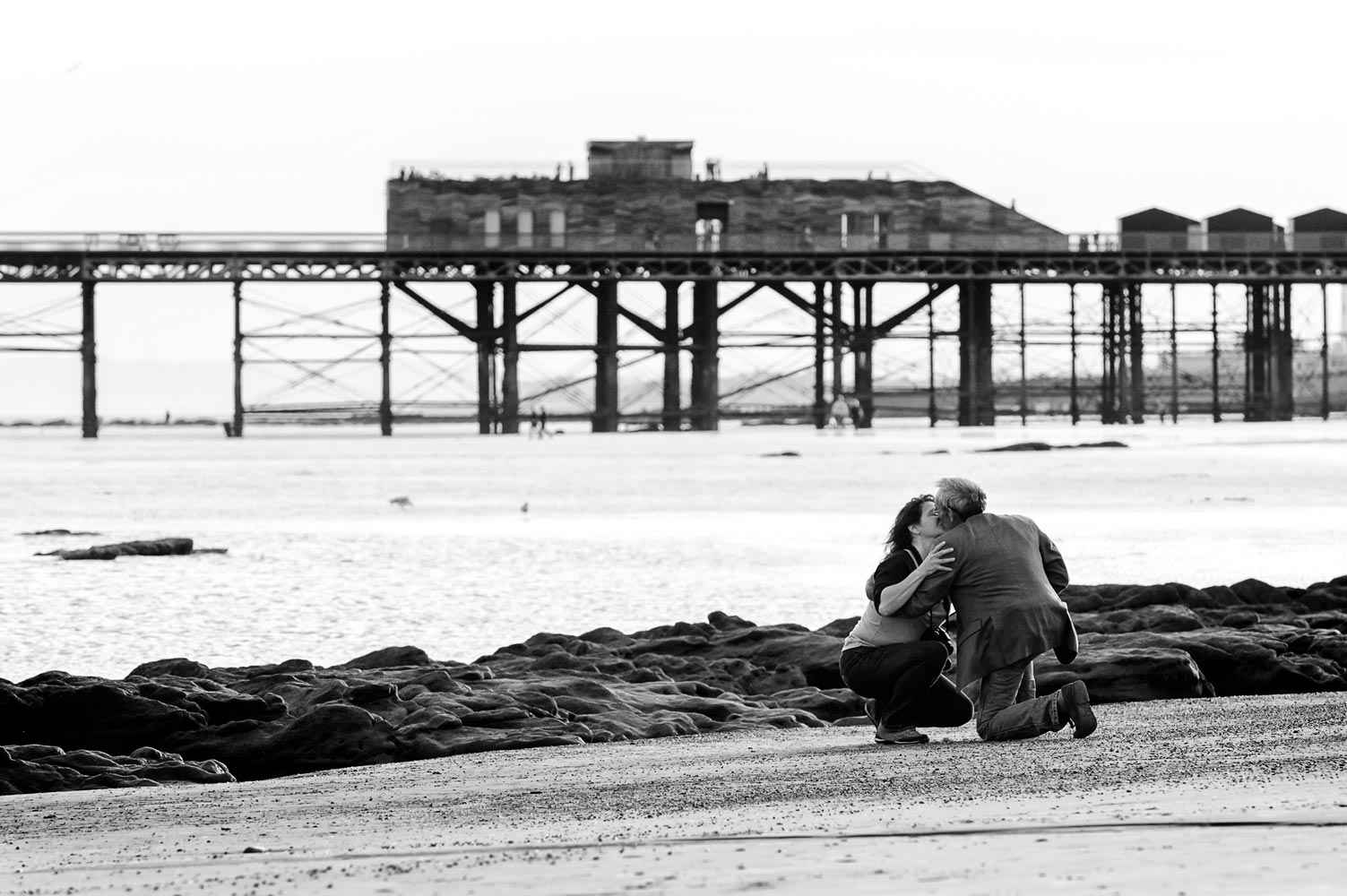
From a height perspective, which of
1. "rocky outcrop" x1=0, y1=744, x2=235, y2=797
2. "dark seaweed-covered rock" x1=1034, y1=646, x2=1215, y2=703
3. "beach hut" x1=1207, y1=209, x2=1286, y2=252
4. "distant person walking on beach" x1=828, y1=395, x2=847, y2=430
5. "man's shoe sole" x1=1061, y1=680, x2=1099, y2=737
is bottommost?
"rocky outcrop" x1=0, y1=744, x2=235, y2=797

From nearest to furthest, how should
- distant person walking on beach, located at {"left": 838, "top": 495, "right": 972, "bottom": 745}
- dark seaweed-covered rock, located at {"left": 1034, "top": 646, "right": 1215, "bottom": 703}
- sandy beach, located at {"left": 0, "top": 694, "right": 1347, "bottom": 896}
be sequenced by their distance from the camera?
1. sandy beach, located at {"left": 0, "top": 694, "right": 1347, "bottom": 896}
2. distant person walking on beach, located at {"left": 838, "top": 495, "right": 972, "bottom": 745}
3. dark seaweed-covered rock, located at {"left": 1034, "top": 646, "right": 1215, "bottom": 703}

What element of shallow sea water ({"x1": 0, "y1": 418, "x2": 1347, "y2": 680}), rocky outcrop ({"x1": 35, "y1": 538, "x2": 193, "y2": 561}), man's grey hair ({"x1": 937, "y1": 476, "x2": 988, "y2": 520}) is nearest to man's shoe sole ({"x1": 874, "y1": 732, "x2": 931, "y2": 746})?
man's grey hair ({"x1": 937, "y1": 476, "x2": 988, "y2": 520})

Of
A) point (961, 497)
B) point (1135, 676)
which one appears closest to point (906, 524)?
point (961, 497)

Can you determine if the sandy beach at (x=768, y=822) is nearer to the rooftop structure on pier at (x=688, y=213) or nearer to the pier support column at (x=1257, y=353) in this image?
the rooftop structure on pier at (x=688, y=213)

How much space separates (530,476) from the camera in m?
36.2

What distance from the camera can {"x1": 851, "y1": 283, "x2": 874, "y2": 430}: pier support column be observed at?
63.7 metres

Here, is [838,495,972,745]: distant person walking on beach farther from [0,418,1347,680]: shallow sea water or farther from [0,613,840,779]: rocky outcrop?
A: [0,418,1347,680]: shallow sea water

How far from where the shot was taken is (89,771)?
9.24m

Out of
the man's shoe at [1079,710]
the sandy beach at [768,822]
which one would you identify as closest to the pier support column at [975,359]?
the sandy beach at [768,822]

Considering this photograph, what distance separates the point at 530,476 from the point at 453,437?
83.0ft

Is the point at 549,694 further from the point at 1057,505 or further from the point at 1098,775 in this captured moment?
the point at 1057,505

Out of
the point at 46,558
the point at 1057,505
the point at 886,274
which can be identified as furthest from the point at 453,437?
the point at 46,558

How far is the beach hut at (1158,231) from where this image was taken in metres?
67.1

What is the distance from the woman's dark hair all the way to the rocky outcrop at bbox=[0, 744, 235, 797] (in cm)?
309
